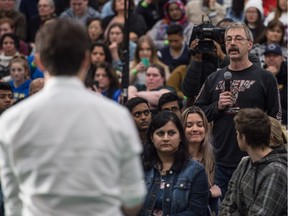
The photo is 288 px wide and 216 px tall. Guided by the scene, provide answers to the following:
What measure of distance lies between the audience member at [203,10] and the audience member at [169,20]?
0.11 m

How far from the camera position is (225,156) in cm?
816

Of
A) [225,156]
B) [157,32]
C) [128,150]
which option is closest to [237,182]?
[225,156]

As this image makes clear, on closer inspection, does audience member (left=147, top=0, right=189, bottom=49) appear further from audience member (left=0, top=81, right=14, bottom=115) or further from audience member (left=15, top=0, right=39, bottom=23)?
audience member (left=0, top=81, right=14, bottom=115)

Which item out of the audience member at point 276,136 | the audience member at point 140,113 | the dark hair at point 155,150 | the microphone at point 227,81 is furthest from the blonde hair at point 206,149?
the audience member at point 276,136

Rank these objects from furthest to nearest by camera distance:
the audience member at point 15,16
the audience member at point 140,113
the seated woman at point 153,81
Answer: the audience member at point 15,16, the seated woman at point 153,81, the audience member at point 140,113

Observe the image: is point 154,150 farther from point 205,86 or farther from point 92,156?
point 92,156

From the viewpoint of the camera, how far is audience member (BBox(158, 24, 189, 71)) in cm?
1341

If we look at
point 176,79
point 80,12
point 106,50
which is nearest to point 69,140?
point 176,79

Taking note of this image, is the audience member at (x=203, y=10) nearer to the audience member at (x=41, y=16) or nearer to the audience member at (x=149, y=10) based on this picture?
the audience member at (x=149, y=10)

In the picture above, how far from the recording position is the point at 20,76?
1247 centimetres

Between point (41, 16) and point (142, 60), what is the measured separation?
2.90 metres

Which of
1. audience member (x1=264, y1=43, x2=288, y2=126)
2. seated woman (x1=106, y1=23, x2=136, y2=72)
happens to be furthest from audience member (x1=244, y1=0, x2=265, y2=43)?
seated woman (x1=106, y1=23, x2=136, y2=72)

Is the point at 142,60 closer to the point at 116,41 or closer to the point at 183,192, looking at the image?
the point at 116,41

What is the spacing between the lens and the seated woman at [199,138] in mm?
7992
